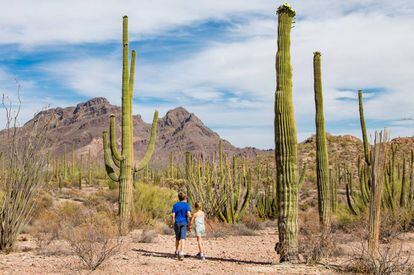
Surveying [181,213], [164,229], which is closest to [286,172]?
[181,213]

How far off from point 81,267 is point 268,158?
44345 millimetres

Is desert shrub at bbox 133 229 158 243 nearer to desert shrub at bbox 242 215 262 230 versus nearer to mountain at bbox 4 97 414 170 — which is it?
desert shrub at bbox 242 215 262 230

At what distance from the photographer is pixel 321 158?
1302 cm

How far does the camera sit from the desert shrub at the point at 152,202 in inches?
804

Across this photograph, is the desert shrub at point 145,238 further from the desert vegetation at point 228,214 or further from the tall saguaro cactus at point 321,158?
the tall saguaro cactus at point 321,158

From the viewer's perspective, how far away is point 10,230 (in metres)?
12.1

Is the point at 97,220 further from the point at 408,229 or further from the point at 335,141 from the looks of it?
the point at 335,141

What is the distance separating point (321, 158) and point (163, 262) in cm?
486

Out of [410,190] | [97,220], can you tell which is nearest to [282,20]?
[97,220]

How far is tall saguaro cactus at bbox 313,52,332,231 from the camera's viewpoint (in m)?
12.9

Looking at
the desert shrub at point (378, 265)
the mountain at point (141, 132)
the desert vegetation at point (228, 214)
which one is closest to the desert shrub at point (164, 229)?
the desert vegetation at point (228, 214)

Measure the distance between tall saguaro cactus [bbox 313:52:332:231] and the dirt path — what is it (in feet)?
5.54

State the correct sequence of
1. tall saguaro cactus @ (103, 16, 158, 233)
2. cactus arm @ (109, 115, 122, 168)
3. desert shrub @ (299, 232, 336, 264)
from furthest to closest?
cactus arm @ (109, 115, 122, 168) < tall saguaro cactus @ (103, 16, 158, 233) < desert shrub @ (299, 232, 336, 264)

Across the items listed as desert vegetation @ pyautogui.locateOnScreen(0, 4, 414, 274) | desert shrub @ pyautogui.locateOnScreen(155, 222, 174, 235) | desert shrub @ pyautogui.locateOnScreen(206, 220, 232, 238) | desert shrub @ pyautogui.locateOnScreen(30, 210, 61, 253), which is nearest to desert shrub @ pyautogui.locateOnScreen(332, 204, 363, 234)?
desert vegetation @ pyautogui.locateOnScreen(0, 4, 414, 274)
